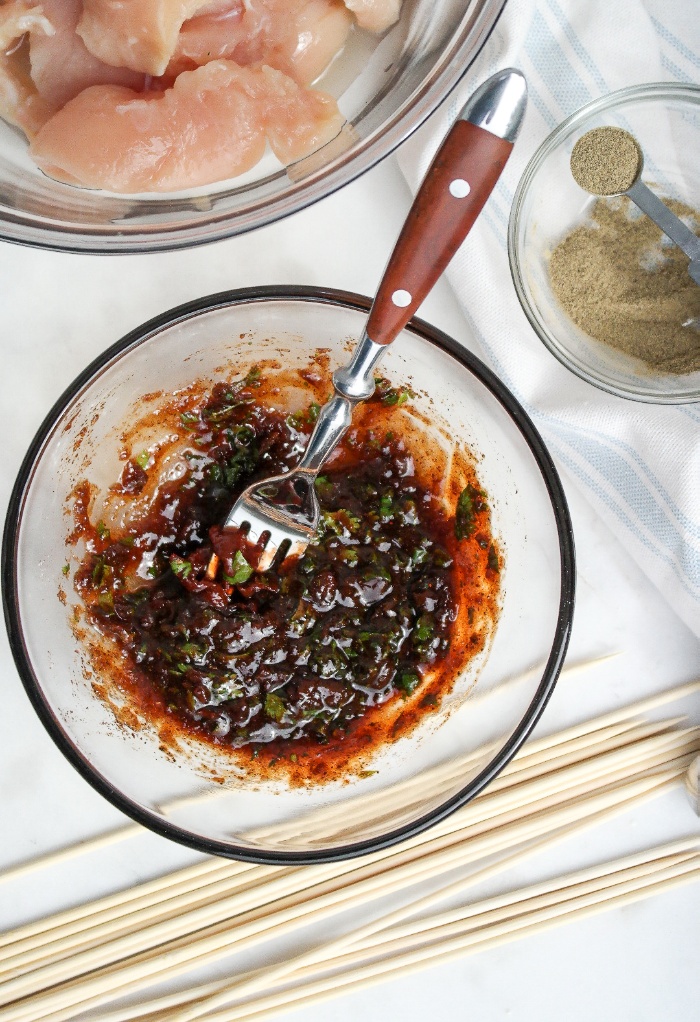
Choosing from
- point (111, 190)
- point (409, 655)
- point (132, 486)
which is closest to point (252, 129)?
point (111, 190)

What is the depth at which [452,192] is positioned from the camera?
1.37 m

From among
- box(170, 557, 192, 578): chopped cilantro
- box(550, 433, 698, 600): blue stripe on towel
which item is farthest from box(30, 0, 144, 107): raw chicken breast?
box(550, 433, 698, 600): blue stripe on towel

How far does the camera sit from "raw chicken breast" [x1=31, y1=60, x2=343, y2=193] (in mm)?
1500

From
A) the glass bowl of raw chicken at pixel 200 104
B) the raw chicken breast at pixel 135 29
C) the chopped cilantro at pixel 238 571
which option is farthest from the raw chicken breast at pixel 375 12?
the chopped cilantro at pixel 238 571

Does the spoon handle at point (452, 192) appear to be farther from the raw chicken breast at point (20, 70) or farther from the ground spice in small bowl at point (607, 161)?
the raw chicken breast at point (20, 70)

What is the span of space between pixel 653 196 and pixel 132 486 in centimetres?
132

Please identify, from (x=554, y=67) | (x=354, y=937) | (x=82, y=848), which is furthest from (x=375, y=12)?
(x=354, y=937)

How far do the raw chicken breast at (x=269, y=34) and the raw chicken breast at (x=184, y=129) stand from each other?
0.14ft

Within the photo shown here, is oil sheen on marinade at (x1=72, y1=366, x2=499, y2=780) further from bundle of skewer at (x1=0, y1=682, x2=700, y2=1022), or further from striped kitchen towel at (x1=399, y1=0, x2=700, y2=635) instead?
bundle of skewer at (x1=0, y1=682, x2=700, y2=1022)

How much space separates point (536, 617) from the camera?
70.1 inches

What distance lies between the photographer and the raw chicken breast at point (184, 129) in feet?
4.92

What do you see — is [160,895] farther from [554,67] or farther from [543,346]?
[554,67]

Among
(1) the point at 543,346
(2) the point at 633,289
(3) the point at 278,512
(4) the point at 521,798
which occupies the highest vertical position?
(2) the point at 633,289

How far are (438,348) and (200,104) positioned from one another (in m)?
0.63
